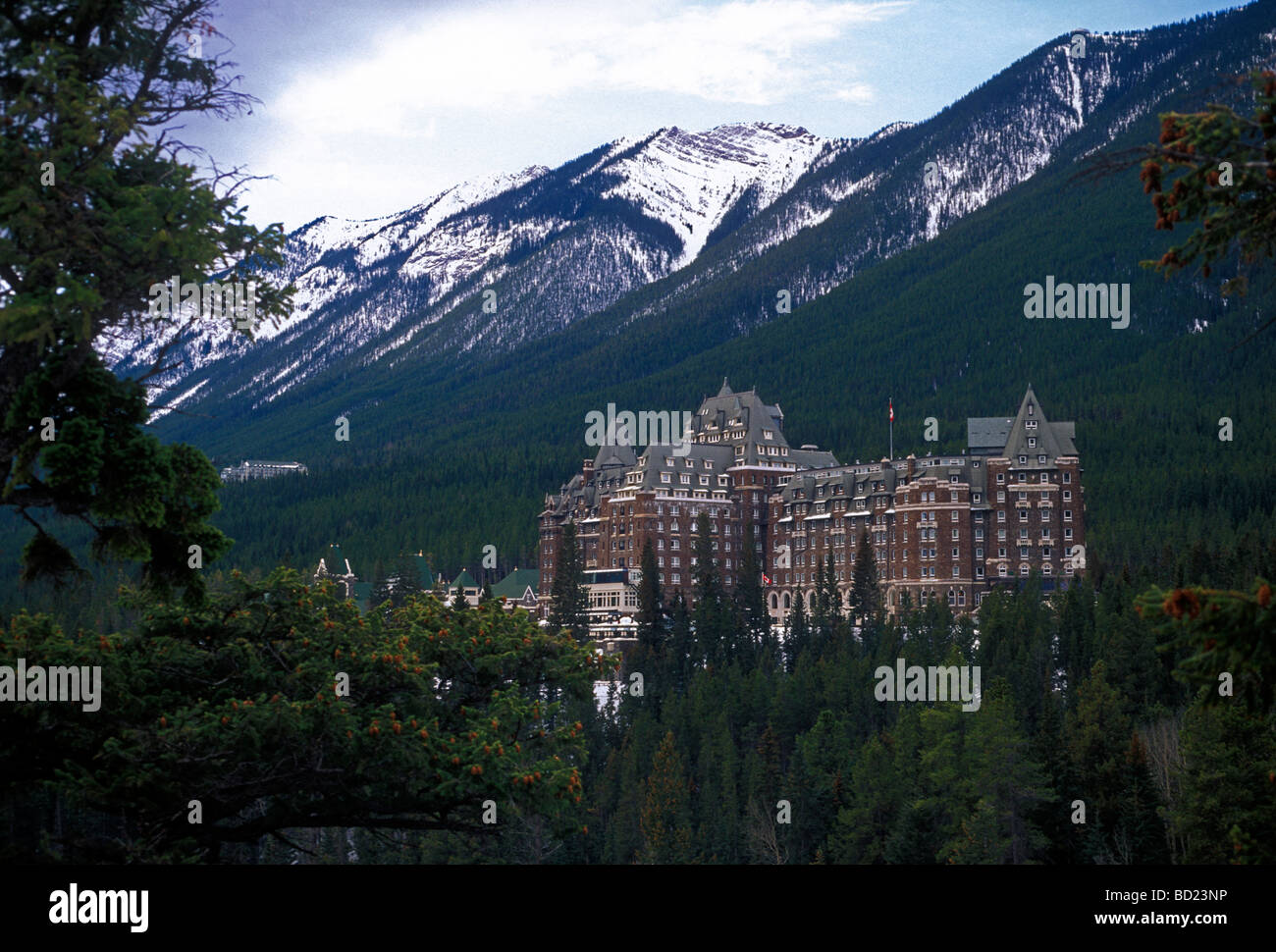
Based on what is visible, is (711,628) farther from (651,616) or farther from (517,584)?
(517,584)

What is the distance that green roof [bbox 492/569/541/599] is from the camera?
19325cm

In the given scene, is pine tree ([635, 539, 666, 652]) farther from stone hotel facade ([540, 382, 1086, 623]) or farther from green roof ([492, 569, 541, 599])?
green roof ([492, 569, 541, 599])

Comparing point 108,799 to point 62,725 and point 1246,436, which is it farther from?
point 1246,436

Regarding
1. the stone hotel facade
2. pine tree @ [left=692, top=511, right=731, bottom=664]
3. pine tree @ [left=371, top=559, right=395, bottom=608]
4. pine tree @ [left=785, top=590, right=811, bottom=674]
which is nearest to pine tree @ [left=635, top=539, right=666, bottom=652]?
pine tree @ [left=692, top=511, right=731, bottom=664]

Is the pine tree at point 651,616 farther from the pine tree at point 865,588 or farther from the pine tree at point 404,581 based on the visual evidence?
the pine tree at point 404,581

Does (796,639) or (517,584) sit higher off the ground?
(517,584)

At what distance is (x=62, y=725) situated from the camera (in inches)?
1014

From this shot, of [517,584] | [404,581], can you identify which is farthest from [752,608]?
[517,584]

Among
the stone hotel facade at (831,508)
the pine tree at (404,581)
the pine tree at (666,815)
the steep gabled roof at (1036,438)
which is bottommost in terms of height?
the pine tree at (666,815)

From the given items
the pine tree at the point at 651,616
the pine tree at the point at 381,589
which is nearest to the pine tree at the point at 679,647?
the pine tree at the point at 651,616

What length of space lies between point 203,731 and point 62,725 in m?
2.73

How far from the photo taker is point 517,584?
640ft

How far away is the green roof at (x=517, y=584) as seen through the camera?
634 ft

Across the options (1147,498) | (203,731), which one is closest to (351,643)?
(203,731)
